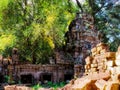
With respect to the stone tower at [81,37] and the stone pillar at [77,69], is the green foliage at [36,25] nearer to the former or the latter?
the stone tower at [81,37]

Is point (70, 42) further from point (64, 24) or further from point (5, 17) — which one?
point (5, 17)

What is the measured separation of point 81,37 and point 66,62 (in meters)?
3.19

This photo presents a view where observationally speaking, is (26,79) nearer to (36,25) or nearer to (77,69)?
(77,69)

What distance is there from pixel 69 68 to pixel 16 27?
7289 mm

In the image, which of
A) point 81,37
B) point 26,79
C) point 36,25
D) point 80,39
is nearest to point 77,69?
point 80,39

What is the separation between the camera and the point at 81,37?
103ft

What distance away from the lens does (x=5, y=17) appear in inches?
1271

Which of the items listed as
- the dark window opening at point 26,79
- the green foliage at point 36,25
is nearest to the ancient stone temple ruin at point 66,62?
the dark window opening at point 26,79

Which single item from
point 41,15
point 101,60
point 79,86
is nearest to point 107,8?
point 41,15

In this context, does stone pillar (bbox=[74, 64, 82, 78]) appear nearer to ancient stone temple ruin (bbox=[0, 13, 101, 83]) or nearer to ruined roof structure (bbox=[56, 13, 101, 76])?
ancient stone temple ruin (bbox=[0, 13, 101, 83])

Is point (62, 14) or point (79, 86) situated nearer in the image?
point (79, 86)

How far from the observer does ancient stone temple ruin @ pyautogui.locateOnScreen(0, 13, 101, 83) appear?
28.2 m

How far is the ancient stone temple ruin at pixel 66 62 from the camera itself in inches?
1112

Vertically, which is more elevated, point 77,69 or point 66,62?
point 66,62
